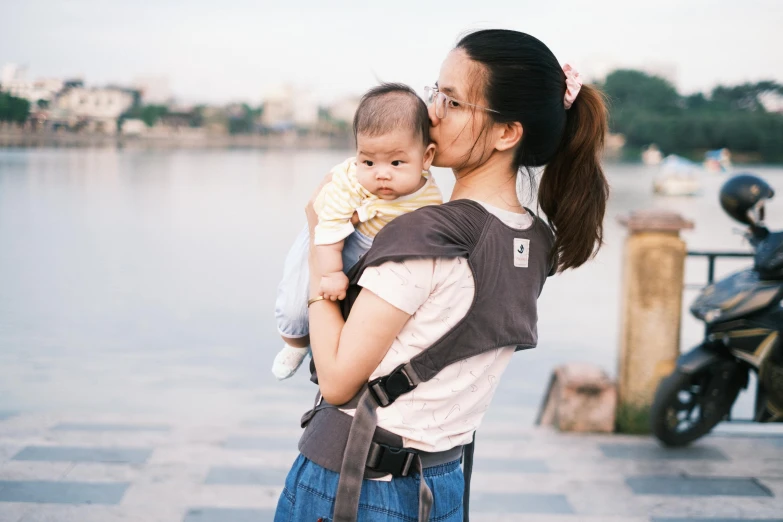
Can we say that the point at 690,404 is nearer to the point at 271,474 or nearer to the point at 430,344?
the point at 271,474

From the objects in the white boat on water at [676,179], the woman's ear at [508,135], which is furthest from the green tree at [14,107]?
the white boat on water at [676,179]

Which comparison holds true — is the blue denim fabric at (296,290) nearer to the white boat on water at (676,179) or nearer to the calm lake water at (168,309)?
the calm lake water at (168,309)

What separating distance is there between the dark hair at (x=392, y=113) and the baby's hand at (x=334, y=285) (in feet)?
0.71

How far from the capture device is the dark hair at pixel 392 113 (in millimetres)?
1200

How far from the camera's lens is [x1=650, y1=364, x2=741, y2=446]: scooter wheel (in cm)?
357

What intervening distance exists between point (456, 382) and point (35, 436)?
310cm

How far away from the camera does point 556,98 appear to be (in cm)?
126

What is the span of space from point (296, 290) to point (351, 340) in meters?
0.21

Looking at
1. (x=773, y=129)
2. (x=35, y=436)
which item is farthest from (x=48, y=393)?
(x=773, y=129)

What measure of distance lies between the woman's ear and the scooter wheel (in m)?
2.64

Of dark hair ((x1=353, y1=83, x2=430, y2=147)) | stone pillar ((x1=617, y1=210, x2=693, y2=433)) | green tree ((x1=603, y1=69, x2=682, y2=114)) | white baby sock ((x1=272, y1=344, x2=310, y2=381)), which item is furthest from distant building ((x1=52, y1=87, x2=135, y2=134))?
green tree ((x1=603, y1=69, x2=682, y2=114))

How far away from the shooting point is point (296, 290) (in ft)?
4.23

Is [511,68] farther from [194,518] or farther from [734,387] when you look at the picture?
[734,387]

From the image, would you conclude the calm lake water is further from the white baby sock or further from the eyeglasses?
the white baby sock
